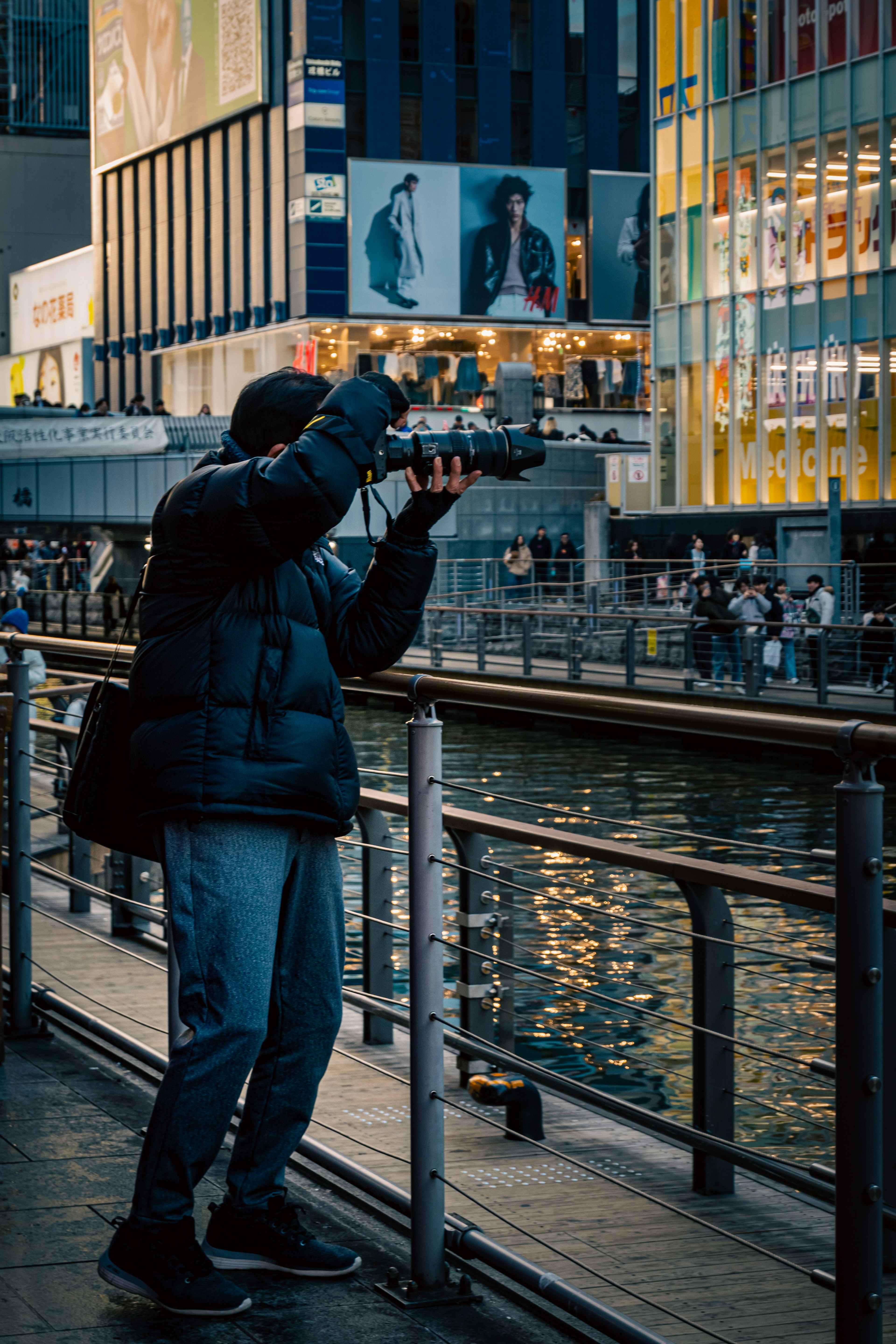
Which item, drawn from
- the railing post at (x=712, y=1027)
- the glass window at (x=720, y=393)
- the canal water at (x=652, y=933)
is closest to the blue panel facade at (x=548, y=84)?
the glass window at (x=720, y=393)

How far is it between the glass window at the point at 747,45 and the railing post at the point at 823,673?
20136 mm

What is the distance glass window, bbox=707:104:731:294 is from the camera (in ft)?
126

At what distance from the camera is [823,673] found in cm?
2105

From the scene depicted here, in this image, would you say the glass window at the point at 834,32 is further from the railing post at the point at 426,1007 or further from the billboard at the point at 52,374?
the billboard at the point at 52,374

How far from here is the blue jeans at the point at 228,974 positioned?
3188mm

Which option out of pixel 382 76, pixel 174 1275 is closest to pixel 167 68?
pixel 382 76

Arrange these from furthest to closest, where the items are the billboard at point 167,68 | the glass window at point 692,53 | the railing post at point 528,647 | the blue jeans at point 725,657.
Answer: the billboard at point 167,68 < the glass window at point 692,53 < the railing post at point 528,647 < the blue jeans at point 725,657

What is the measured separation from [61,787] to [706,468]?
28.1 m

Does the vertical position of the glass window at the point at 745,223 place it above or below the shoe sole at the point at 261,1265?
above

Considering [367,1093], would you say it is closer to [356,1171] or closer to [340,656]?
[356,1171]

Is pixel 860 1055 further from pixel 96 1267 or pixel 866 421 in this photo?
pixel 866 421

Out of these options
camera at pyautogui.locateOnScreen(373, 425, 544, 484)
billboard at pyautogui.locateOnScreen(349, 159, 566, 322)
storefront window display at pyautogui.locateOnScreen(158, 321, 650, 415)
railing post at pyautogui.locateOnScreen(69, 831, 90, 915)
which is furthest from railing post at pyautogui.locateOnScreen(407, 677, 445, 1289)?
billboard at pyautogui.locateOnScreen(349, 159, 566, 322)

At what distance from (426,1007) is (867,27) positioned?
112 feet

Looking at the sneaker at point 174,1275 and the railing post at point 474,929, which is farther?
the railing post at point 474,929
